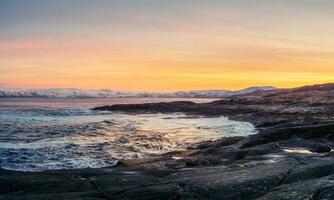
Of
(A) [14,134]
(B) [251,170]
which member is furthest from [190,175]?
(A) [14,134]

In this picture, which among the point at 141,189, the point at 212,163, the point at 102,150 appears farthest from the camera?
the point at 102,150

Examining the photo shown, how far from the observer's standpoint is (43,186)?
13023mm

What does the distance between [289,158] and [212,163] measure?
3.17 meters

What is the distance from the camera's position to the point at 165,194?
11.0 metres

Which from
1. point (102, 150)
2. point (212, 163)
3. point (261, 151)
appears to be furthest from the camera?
point (102, 150)

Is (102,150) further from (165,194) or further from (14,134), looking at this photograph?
(165,194)

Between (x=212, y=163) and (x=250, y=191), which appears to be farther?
(x=212, y=163)

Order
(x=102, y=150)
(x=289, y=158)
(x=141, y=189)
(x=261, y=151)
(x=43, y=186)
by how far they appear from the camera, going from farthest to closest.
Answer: (x=102, y=150) < (x=261, y=151) < (x=289, y=158) < (x=43, y=186) < (x=141, y=189)

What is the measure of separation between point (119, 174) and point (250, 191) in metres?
4.90

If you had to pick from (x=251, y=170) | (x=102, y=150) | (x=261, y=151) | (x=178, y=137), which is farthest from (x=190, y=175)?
(x=178, y=137)

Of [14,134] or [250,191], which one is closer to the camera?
[250,191]

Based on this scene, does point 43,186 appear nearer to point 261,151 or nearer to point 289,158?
point 289,158

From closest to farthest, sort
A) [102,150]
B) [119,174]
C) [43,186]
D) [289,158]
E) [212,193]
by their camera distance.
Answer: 1. [212,193]
2. [43,186]
3. [119,174]
4. [289,158]
5. [102,150]

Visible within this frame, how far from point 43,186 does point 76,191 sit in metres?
1.27
